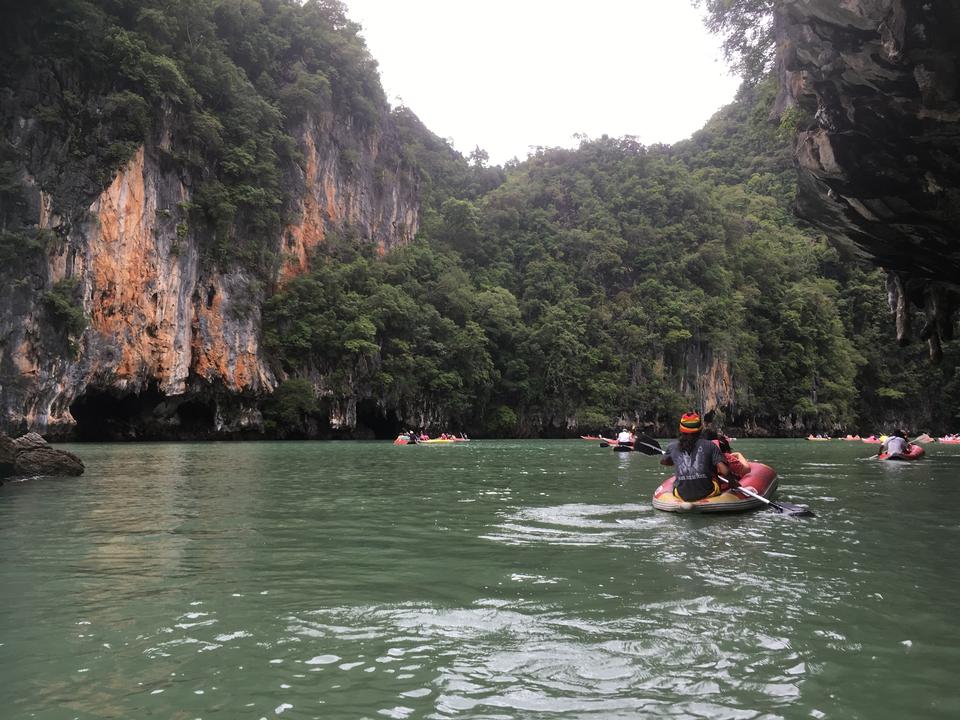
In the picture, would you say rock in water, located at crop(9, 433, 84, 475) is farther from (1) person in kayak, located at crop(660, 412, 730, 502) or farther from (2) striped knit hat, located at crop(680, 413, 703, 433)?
(2) striped knit hat, located at crop(680, 413, 703, 433)

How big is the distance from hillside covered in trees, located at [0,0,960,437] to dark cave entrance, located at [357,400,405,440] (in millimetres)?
159

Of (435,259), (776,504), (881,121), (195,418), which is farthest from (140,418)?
(881,121)

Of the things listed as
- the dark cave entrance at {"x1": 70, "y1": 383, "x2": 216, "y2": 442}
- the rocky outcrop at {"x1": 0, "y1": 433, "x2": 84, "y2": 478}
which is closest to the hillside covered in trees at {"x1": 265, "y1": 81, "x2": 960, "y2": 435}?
the dark cave entrance at {"x1": 70, "y1": 383, "x2": 216, "y2": 442}

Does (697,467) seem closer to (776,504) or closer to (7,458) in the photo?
(776,504)

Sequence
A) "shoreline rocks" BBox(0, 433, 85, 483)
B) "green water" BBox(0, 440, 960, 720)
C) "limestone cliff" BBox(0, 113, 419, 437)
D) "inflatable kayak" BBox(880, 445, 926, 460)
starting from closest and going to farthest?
"green water" BBox(0, 440, 960, 720), "shoreline rocks" BBox(0, 433, 85, 483), "inflatable kayak" BBox(880, 445, 926, 460), "limestone cliff" BBox(0, 113, 419, 437)

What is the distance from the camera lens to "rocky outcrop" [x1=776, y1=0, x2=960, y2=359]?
20.6 feet

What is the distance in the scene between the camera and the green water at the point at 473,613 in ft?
9.04

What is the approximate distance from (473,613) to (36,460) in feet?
38.2

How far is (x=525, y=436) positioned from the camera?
43.2 metres

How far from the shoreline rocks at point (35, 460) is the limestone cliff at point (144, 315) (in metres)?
12.0

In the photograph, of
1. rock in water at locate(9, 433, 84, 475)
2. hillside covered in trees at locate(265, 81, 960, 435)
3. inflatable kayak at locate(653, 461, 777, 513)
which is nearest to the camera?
inflatable kayak at locate(653, 461, 777, 513)

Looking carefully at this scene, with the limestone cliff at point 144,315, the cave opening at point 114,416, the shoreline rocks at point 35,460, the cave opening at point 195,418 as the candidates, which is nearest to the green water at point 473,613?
the shoreline rocks at point 35,460

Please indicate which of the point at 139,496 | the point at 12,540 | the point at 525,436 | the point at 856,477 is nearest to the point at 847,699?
the point at 12,540

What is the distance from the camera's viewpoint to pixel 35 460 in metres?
12.2
